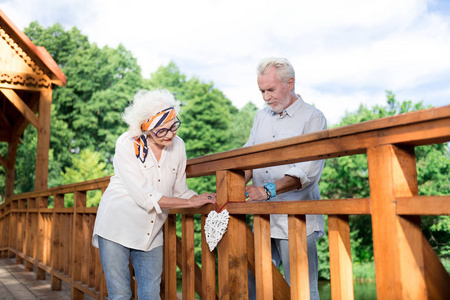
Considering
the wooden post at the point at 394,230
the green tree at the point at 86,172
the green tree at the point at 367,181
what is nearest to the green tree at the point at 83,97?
the green tree at the point at 86,172

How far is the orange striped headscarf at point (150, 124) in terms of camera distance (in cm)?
249

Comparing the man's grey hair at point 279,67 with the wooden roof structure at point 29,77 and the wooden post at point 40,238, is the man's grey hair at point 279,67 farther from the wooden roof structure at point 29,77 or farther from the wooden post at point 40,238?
the wooden roof structure at point 29,77

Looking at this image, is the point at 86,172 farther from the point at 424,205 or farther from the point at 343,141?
the point at 424,205

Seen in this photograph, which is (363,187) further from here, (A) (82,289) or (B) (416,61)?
(B) (416,61)

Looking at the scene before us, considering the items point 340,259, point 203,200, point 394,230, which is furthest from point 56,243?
point 394,230

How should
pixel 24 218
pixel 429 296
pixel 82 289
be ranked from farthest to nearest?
pixel 24 218
pixel 82 289
pixel 429 296

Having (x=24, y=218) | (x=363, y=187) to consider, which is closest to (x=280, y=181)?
(x=24, y=218)

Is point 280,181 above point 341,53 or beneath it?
beneath

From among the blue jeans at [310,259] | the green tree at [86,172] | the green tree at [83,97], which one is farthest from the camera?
the green tree at [83,97]

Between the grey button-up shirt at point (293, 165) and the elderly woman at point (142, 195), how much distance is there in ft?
1.34

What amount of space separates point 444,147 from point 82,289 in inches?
883

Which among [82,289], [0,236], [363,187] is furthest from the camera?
[363,187]

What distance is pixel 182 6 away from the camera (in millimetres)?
50281

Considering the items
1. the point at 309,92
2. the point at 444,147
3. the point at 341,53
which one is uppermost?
the point at 341,53
